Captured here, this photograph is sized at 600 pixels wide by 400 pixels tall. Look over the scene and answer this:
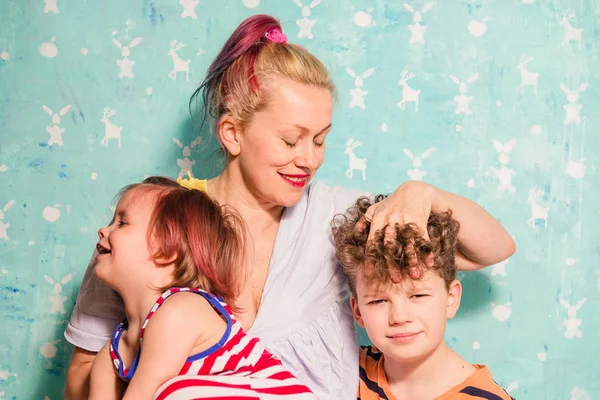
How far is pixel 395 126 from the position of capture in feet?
7.48

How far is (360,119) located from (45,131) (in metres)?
1.01

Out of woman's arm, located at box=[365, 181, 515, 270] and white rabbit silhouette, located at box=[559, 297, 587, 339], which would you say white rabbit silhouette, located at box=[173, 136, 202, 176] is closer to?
woman's arm, located at box=[365, 181, 515, 270]

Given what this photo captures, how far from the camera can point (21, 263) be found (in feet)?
7.93

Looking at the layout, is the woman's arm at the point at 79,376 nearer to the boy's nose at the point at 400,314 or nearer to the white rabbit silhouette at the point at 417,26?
the boy's nose at the point at 400,314

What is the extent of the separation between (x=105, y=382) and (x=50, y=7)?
52.2 inches

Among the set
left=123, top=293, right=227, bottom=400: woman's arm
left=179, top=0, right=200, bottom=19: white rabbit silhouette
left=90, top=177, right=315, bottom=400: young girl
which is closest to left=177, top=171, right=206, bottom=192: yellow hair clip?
left=90, top=177, right=315, bottom=400: young girl

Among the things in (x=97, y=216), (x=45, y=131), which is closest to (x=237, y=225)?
(x=97, y=216)

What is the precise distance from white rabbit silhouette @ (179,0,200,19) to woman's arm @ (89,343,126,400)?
3.78 feet

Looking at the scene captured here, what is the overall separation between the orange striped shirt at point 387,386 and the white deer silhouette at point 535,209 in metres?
0.65

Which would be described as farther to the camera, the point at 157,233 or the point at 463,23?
the point at 463,23

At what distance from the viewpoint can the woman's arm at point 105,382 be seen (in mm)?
1596

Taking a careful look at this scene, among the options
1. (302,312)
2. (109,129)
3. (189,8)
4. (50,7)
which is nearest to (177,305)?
(302,312)

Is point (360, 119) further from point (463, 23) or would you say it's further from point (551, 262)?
point (551, 262)

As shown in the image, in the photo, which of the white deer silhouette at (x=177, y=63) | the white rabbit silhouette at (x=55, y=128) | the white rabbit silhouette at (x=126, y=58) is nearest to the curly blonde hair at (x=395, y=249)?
the white deer silhouette at (x=177, y=63)
